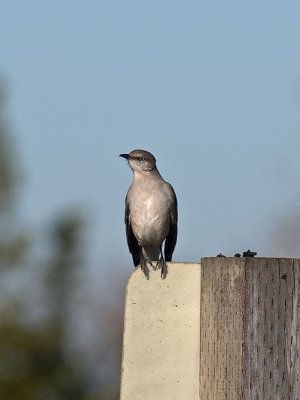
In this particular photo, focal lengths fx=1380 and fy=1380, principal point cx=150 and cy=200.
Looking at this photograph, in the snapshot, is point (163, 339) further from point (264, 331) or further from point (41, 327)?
point (41, 327)

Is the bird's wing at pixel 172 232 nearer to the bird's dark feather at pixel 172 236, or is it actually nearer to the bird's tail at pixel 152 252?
the bird's dark feather at pixel 172 236

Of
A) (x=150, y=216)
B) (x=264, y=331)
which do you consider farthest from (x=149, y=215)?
(x=264, y=331)

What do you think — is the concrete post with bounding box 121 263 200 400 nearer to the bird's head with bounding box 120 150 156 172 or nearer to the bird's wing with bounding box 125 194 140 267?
the bird's wing with bounding box 125 194 140 267

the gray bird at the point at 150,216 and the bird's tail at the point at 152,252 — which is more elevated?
the gray bird at the point at 150,216

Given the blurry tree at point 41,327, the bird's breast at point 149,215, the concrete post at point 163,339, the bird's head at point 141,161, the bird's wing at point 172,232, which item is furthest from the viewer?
the blurry tree at point 41,327

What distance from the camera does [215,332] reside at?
434 centimetres

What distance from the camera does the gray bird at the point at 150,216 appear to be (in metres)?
9.75

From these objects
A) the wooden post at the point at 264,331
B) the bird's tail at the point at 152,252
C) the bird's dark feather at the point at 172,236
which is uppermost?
the bird's dark feather at the point at 172,236

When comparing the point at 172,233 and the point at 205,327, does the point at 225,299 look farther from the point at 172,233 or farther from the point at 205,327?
the point at 172,233

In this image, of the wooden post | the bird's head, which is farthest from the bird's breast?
the wooden post

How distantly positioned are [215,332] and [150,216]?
544 centimetres

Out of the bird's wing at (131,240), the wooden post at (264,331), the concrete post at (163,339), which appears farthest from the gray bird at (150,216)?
the wooden post at (264,331)

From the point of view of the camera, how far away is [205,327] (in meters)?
4.44

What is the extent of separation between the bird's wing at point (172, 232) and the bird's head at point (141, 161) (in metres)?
0.25
